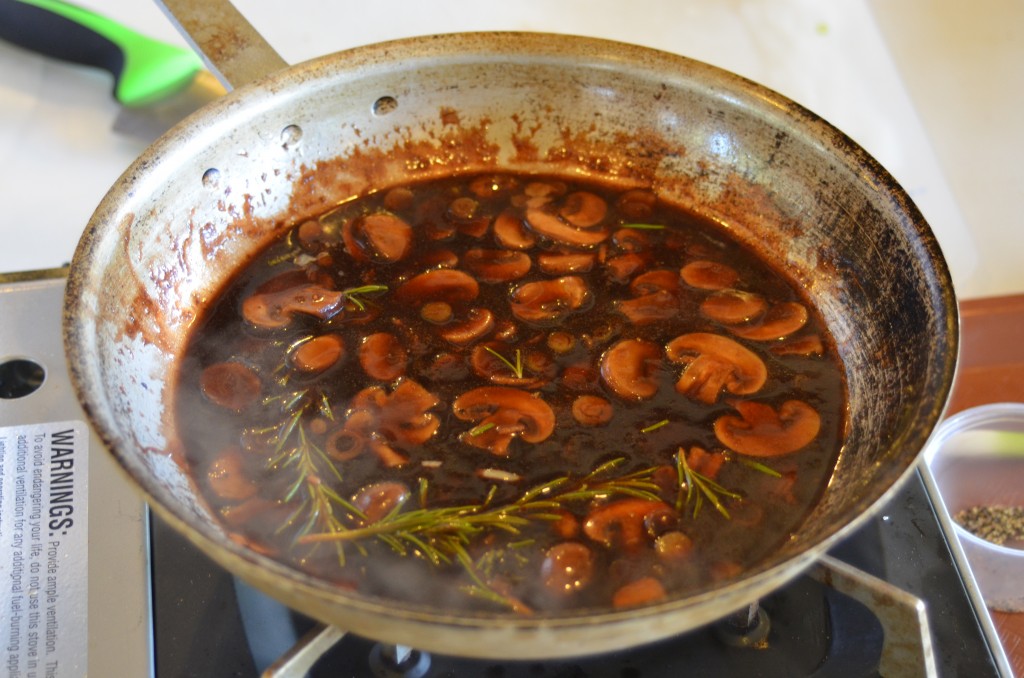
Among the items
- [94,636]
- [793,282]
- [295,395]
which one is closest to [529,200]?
[793,282]

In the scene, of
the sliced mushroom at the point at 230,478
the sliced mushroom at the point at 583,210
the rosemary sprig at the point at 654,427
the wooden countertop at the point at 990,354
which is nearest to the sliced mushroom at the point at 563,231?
the sliced mushroom at the point at 583,210

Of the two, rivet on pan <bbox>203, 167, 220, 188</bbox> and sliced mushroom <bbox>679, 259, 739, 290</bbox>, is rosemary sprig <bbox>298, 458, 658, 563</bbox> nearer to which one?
sliced mushroom <bbox>679, 259, 739, 290</bbox>

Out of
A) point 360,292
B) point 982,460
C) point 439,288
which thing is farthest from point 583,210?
point 982,460

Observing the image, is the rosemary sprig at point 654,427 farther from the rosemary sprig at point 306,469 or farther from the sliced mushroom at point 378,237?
the sliced mushroom at point 378,237

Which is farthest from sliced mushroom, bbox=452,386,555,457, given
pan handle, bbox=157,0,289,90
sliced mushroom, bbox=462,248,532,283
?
pan handle, bbox=157,0,289,90

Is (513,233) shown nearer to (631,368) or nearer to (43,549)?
(631,368)

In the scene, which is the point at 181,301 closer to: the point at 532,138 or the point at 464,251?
the point at 464,251
